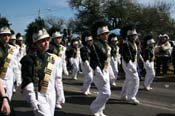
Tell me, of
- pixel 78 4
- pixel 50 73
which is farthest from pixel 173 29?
pixel 50 73

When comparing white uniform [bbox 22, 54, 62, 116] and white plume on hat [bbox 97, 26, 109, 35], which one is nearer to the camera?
white uniform [bbox 22, 54, 62, 116]

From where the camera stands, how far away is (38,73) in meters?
6.81

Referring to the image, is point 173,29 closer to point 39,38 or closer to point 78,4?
point 78,4

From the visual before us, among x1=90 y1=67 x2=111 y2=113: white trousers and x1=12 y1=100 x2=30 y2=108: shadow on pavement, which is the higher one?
x1=90 y1=67 x2=111 y2=113: white trousers

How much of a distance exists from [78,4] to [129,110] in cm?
4900

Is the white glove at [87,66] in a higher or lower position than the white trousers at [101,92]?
higher

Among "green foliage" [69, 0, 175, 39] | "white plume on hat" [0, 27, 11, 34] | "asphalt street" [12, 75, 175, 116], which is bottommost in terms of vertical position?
"asphalt street" [12, 75, 175, 116]

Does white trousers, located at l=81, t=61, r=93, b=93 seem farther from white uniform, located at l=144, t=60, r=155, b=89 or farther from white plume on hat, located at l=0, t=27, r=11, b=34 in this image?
white plume on hat, located at l=0, t=27, r=11, b=34

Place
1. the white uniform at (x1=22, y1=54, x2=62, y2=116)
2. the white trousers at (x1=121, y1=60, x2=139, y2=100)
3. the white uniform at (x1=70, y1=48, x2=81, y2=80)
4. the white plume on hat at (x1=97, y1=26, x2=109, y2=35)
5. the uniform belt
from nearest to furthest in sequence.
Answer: the white uniform at (x1=22, y1=54, x2=62, y2=116), the uniform belt, the white plume on hat at (x1=97, y1=26, x2=109, y2=35), the white trousers at (x1=121, y1=60, x2=139, y2=100), the white uniform at (x1=70, y1=48, x2=81, y2=80)

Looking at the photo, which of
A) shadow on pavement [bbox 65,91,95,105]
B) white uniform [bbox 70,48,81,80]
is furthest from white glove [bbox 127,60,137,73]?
white uniform [bbox 70,48,81,80]

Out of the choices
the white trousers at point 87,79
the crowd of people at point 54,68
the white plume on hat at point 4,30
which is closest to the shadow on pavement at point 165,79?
the crowd of people at point 54,68

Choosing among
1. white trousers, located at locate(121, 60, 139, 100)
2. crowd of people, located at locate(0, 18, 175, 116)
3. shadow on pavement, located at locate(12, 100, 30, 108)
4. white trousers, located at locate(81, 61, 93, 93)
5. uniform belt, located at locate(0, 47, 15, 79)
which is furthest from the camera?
white trousers, located at locate(81, 61, 93, 93)

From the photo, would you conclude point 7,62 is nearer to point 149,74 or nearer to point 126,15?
point 149,74

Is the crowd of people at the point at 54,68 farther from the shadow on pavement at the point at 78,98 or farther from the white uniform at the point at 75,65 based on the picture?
the white uniform at the point at 75,65
